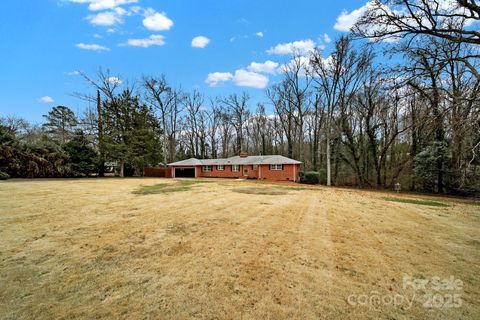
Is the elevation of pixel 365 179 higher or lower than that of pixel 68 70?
lower

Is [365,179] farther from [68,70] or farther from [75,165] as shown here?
[68,70]

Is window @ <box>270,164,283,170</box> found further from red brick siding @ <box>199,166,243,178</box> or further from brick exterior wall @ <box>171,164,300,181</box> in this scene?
red brick siding @ <box>199,166,243,178</box>

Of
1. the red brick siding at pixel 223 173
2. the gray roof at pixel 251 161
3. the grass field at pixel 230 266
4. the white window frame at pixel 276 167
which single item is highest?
the gray roof at pixel 251 161

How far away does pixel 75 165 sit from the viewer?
24.7m

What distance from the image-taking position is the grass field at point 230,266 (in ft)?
8.98

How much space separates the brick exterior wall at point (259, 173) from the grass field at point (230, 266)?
17945 mm

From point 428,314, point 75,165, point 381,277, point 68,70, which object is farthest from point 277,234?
point 68,70

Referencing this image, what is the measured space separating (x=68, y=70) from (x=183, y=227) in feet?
92.8

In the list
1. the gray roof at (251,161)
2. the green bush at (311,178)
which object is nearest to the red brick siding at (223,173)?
the gray roof at (251,161)

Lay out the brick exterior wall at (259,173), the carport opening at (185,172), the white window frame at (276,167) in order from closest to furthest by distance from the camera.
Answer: the brick exterior wall at (259,173), the white window frame at (276,167), the carport opening at (185,172)

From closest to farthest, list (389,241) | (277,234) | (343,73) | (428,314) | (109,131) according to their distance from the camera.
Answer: (428,314)
(389,241)
(277,234)
(343,73)
(109,131)

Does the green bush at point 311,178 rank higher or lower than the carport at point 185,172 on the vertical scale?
lower

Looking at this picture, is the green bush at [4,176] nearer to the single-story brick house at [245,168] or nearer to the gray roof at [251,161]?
the single-story brick house at [245,168]

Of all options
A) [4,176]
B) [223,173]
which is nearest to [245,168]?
[223,173]
